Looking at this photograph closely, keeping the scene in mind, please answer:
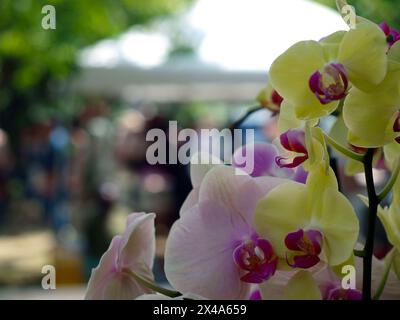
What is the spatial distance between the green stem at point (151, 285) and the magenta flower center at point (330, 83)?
11cm

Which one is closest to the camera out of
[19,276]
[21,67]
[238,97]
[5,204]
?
[19,276]

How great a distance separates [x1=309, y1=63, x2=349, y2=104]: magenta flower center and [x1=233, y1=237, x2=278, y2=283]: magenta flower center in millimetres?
71

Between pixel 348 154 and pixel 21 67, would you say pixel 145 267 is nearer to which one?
pixel 348 154

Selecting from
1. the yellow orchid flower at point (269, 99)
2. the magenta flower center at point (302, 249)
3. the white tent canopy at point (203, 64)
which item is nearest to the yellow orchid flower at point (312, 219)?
the magenta flower center at point (302, 249)

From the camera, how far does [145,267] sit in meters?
0.38

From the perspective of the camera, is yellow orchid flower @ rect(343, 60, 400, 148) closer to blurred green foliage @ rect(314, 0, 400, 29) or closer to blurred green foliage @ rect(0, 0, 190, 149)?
blurred green foliage @ rect(314, 0, 400, 29)

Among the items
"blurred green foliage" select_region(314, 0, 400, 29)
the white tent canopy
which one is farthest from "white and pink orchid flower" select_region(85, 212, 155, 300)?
the white tent canopy

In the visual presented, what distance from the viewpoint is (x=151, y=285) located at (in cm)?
37

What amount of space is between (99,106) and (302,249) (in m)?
4.31

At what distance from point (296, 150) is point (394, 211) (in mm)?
67

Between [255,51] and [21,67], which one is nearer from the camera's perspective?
[255,51]

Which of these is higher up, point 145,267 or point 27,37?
point 27,37

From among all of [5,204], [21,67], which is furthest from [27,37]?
[5,204]

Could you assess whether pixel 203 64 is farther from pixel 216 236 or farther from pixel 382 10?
pixel 216 236
